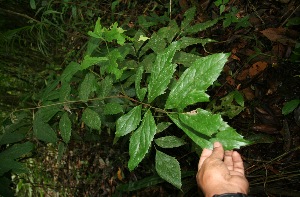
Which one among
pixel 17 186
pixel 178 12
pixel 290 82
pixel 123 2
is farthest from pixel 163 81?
pixel 17 186

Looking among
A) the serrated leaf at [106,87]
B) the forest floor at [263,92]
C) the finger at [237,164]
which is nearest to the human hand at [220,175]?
the finger at [237,164]

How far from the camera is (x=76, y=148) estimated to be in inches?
117

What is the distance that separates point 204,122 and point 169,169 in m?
0.45

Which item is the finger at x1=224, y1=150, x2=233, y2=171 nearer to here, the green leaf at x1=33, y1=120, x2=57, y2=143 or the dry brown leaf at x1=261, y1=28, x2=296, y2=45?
the green leaf at x1=33, y1=120, x2=57, y2=143

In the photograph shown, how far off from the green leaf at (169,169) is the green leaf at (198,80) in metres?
0.40

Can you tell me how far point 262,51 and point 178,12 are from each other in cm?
78

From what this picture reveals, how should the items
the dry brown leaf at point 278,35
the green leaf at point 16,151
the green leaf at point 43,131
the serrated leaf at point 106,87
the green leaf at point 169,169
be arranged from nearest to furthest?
1. the green leaf at point 169,169
2. the serrated leaf at point 106,87
3. the green leaf at point 43,131
4. the green leaf at point 16,151
5. the dry brown leaf at point 278,35

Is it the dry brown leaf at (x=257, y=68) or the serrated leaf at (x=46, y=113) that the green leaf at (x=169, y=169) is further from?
the dry brown leaf at (x=257, y=68)

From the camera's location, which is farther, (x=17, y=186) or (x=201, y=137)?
(x=17, y=186)

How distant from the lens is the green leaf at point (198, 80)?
0.86m

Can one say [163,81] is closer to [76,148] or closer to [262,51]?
[262,51]

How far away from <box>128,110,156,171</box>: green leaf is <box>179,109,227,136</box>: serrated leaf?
0.13 metres

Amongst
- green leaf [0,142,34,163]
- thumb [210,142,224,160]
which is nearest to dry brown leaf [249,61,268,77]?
thumb [210,142,224,160]

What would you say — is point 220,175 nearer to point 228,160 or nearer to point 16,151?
point 228,160
